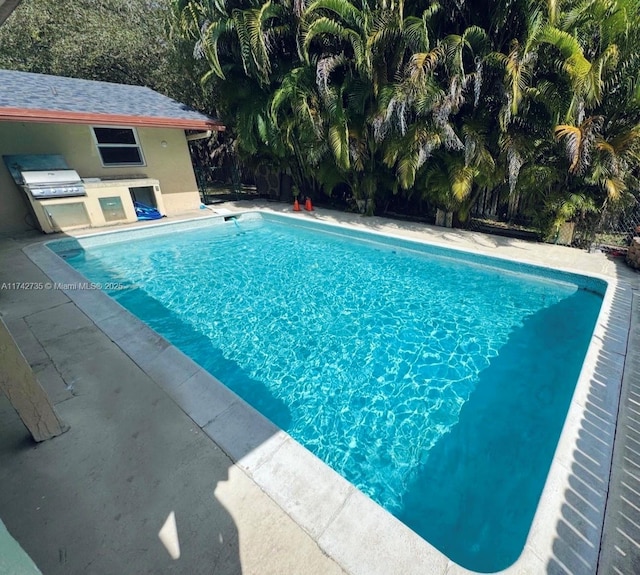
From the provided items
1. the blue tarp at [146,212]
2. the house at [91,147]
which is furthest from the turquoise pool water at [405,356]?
the blue tarp at [146,212]

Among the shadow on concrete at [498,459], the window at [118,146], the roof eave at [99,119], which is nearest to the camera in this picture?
the shadow on concrete at [498,459]

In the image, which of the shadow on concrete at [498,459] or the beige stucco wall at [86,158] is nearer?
the shadow on concrete at [498,459]

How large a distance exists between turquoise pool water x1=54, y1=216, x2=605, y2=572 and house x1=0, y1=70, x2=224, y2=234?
213 cm

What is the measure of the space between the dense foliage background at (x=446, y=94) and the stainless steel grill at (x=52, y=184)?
5382mm

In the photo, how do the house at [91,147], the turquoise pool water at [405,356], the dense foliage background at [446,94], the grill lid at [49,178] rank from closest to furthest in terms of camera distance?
1. the turquoise pool water at [405,356]
2. the dense foliage background at [446,94]
3. the grill lid at [49,178]
4. the house at [91,147]

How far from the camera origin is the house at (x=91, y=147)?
9.05 metres

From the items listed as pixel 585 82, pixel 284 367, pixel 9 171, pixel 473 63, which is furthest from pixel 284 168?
pixel 284 367

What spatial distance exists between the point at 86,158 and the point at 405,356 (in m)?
11.9

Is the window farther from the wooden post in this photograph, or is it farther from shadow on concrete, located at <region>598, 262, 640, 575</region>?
shadow on concrete, located at <region>598, 262, 640, 575</region>

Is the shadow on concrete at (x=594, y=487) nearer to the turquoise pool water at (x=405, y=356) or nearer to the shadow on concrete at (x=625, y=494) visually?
the shadow on concrete at (x=625, y=494)

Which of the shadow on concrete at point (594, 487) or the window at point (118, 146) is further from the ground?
the window at point (118, 146)

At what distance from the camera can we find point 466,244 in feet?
26.5

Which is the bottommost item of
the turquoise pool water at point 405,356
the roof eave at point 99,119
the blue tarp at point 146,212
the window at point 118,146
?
the turquoise pool water at point 405,356

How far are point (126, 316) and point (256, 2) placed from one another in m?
9.61
